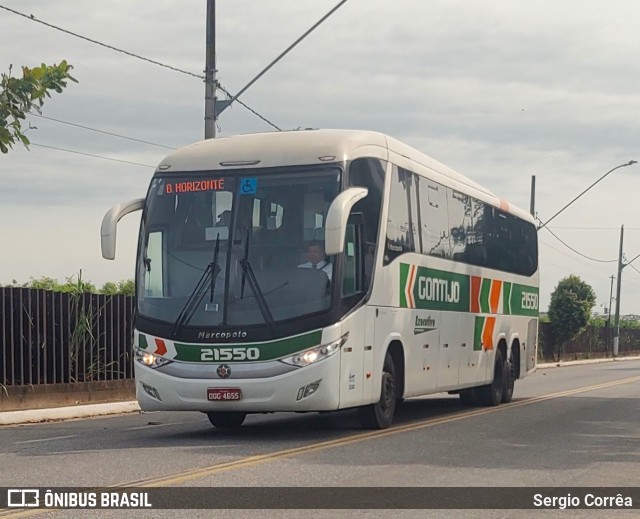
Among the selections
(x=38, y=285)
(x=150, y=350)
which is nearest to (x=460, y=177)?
(x=150, y=350)

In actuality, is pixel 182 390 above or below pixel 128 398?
above

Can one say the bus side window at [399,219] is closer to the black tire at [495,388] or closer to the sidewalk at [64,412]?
the black tire at [495,388]

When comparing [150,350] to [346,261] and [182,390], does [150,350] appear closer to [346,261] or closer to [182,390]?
[182,390]

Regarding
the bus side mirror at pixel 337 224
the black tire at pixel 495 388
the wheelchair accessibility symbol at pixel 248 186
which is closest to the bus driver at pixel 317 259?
the bus side mirror at pixel 337 224

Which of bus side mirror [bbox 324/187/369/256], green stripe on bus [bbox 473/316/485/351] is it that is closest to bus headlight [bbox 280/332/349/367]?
bus side mirror [bbox 324/187/369/256]

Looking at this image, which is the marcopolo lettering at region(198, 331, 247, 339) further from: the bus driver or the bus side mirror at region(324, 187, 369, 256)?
the bus side mirror at region(324, 187, 369, 256)

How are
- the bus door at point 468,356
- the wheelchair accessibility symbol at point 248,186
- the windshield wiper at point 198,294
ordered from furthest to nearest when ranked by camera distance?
the bus door at point 468,356
the wheelchair accessibility symbol at point 248,186
the windshield wiper at point 198,294

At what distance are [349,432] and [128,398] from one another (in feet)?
26.7

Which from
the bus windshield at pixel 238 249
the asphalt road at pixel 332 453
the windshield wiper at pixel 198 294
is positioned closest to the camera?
the asphalt road at pixel 332 453

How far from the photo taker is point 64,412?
18844mm

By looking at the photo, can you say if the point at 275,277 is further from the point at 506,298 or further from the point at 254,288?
the point at 506,298

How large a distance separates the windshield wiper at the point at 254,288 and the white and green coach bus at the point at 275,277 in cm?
1

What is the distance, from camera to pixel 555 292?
6303 centimetres

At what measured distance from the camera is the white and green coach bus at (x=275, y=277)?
13.7 metres
